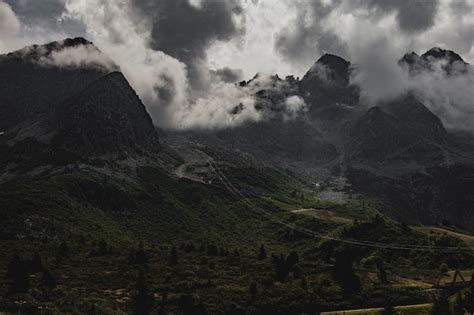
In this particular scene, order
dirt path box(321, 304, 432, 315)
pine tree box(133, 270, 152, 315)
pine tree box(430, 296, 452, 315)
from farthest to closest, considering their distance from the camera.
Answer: dirt path box(321, 304, 432, 315) → pine tree box(133, 270, 152, 315) → pine tree box(430, 296, 452, 315)

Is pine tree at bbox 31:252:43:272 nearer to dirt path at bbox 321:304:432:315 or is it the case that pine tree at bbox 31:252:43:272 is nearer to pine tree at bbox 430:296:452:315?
dirt path at bbox 321:304:432:315

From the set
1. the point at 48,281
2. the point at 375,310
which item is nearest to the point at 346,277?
the point at 375,310

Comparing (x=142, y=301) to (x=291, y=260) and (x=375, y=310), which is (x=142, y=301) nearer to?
(x=375, y=310)

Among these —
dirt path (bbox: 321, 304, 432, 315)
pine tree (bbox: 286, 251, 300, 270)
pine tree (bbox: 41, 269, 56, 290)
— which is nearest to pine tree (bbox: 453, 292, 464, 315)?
dirt path (bbox: 321, 304, 432, 315)

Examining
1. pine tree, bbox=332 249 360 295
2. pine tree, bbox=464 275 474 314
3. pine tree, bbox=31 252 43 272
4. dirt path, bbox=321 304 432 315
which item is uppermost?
pine tree, bbox=31 252 43 272

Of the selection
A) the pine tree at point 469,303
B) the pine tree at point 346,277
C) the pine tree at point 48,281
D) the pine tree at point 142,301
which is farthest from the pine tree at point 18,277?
the pine tree at point 469,303

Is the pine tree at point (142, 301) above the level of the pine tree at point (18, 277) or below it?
below

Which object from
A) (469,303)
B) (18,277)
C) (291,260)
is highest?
(291,260)

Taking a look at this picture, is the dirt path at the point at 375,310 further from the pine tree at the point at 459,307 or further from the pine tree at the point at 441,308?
the pine tree at the point at 441,308

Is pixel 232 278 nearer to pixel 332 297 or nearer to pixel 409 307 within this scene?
pixel 332 297

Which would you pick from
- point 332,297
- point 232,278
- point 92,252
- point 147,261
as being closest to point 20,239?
point 92,252

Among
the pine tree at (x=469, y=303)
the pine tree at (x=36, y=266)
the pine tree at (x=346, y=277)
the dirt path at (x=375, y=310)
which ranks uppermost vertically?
the pine tree at (x=36, y=266)

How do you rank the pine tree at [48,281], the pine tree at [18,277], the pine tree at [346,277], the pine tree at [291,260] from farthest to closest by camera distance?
1. the pine tree at [291,260]
2. the pine tree at [346,277]
3. the pine tree at [48,281]
4. the pine tree at [18,277]

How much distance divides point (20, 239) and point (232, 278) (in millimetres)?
97330
